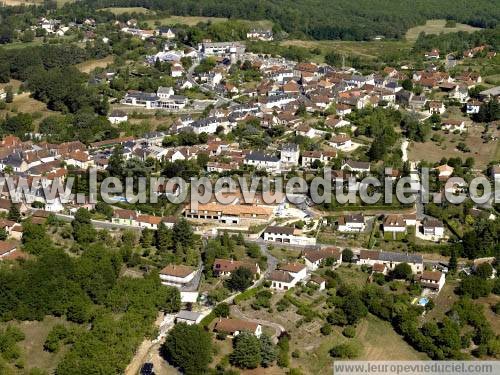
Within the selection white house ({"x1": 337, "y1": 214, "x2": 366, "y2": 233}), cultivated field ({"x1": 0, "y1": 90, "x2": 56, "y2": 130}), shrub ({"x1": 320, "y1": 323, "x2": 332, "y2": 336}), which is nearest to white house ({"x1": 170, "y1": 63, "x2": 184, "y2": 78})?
cultivated field ({"x1": 0, "y1": 90, "x2": 56, "y2": 130})

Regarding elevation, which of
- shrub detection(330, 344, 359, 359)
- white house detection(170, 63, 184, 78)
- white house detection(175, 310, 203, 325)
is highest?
white house detection(170, 63, 184, 78)

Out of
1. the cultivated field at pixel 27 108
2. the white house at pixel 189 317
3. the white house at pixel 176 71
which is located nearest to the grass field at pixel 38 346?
the white house at pixel 189 317

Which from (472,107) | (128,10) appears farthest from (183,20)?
(472,107)

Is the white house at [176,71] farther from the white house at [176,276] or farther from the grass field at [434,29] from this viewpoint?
the grass field at [434,29]

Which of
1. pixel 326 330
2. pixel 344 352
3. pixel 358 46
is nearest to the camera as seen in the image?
pixel 344 352

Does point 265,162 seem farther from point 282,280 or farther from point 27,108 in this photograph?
point 27,108

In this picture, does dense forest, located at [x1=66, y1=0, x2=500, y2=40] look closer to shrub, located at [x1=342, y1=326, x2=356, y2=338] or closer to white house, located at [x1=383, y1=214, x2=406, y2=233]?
white house, located at [x1=383, y1=214, x2=406, y2=233]
